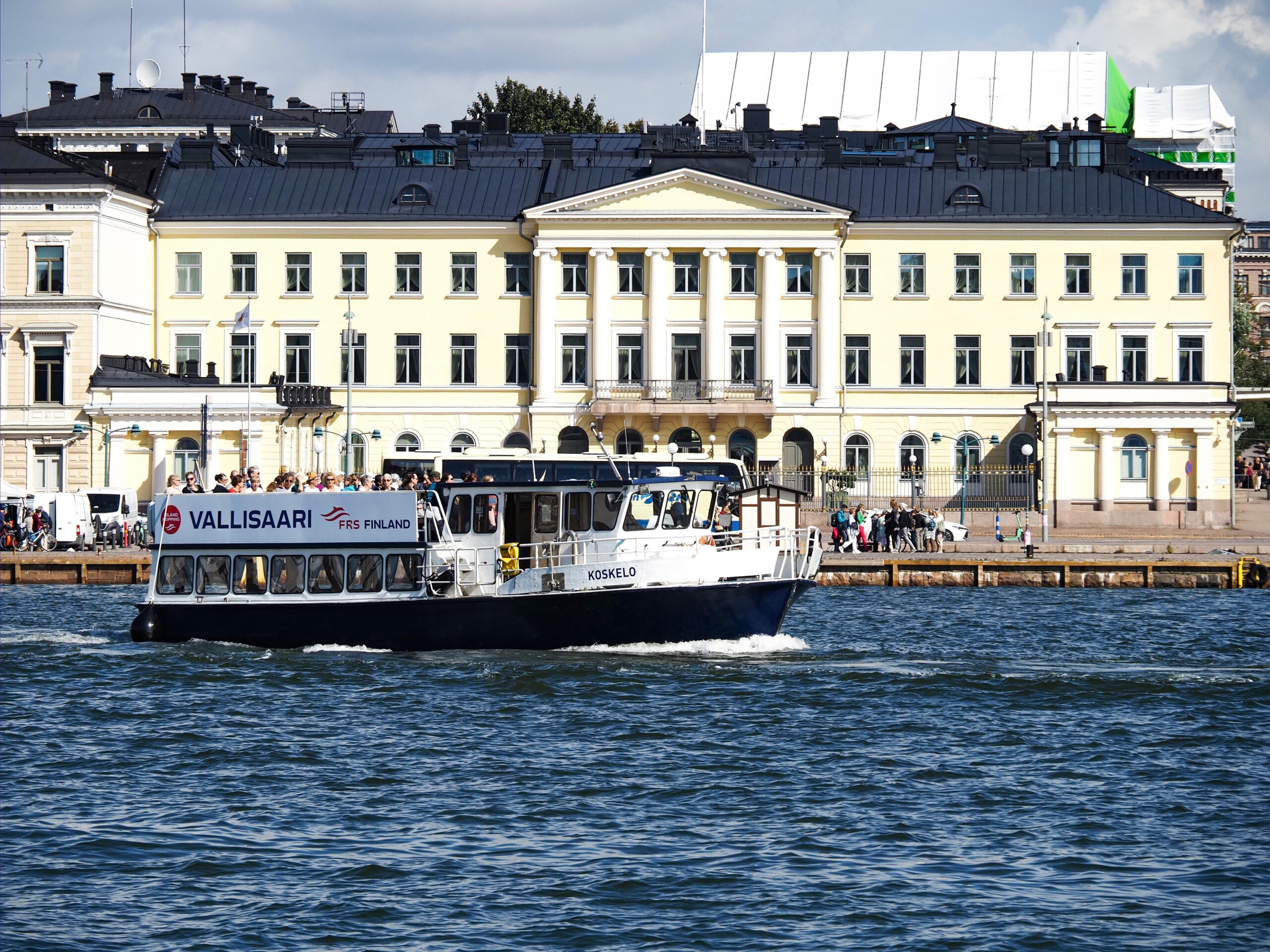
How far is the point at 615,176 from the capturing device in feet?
278

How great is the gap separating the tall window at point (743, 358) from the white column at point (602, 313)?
5.19 metres

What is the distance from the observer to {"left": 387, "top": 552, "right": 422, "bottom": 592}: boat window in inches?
1446

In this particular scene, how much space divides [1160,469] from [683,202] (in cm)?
2285

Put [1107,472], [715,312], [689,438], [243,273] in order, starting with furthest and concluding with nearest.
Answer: [243,273] < [715,312] < [689,438] < [1107,472]

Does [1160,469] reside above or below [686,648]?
above

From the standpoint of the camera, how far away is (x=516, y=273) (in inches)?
3322

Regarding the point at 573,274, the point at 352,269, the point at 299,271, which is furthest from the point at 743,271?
the point at 299,271

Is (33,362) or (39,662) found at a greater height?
(33,362)

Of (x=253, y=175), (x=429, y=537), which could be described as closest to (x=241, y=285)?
(x=253, y=175)

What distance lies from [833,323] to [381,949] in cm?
6705

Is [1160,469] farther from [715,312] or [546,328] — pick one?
[546,328]

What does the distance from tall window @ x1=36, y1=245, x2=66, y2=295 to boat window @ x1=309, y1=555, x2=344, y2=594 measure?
46.6 metres

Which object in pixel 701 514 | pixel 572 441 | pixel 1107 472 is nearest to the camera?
pixel 701 514

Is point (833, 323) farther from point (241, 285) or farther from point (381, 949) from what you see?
point (381, 949)
